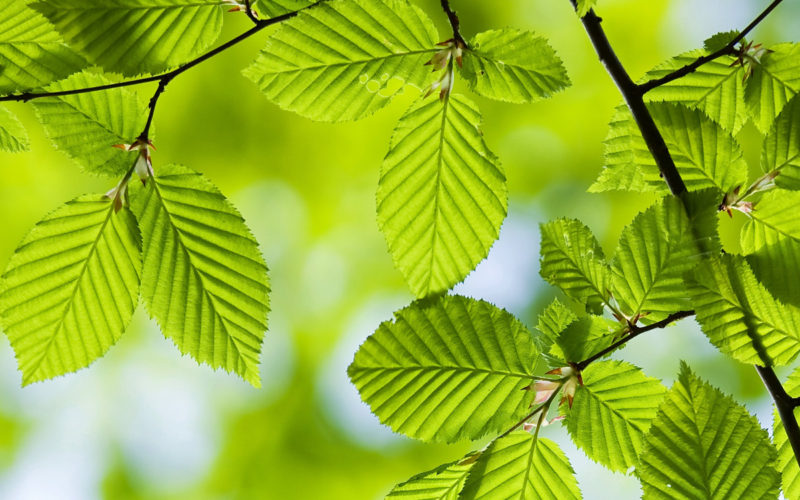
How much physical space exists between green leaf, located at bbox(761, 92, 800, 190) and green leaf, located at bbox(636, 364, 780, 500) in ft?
0.77

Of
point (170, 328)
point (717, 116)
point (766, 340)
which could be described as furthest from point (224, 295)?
point (717, 116)

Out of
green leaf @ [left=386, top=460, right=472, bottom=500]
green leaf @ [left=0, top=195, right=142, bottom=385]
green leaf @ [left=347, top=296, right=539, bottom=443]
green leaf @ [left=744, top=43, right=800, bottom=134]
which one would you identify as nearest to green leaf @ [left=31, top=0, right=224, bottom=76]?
green leaf @ [left=0, top=195, right=142, bottom=385]

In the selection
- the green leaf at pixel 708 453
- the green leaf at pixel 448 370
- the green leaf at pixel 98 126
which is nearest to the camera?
the green leaf at pixel 708 453

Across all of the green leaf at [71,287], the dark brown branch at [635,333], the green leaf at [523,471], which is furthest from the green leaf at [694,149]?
the green leaf at [71,287]

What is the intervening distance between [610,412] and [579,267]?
14cm

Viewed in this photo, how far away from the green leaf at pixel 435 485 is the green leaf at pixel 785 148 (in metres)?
0.38

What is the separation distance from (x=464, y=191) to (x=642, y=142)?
0.54 ft

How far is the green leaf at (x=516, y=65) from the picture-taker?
1.94 feet

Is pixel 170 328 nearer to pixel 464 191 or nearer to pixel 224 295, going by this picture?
pixel 224 295

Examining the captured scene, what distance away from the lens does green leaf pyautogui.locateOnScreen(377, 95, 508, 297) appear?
22.0 inches

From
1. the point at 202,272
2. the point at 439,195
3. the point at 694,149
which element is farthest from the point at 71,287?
the point at 694,149

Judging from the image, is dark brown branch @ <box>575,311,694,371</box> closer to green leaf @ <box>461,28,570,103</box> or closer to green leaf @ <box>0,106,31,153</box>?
green leaf @ <box>461,28,570,103</box>

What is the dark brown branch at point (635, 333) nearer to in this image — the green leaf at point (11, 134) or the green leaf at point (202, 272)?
the green leaf at point (202, 272)

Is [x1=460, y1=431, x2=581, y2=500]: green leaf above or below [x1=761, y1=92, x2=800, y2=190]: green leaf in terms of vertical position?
below
